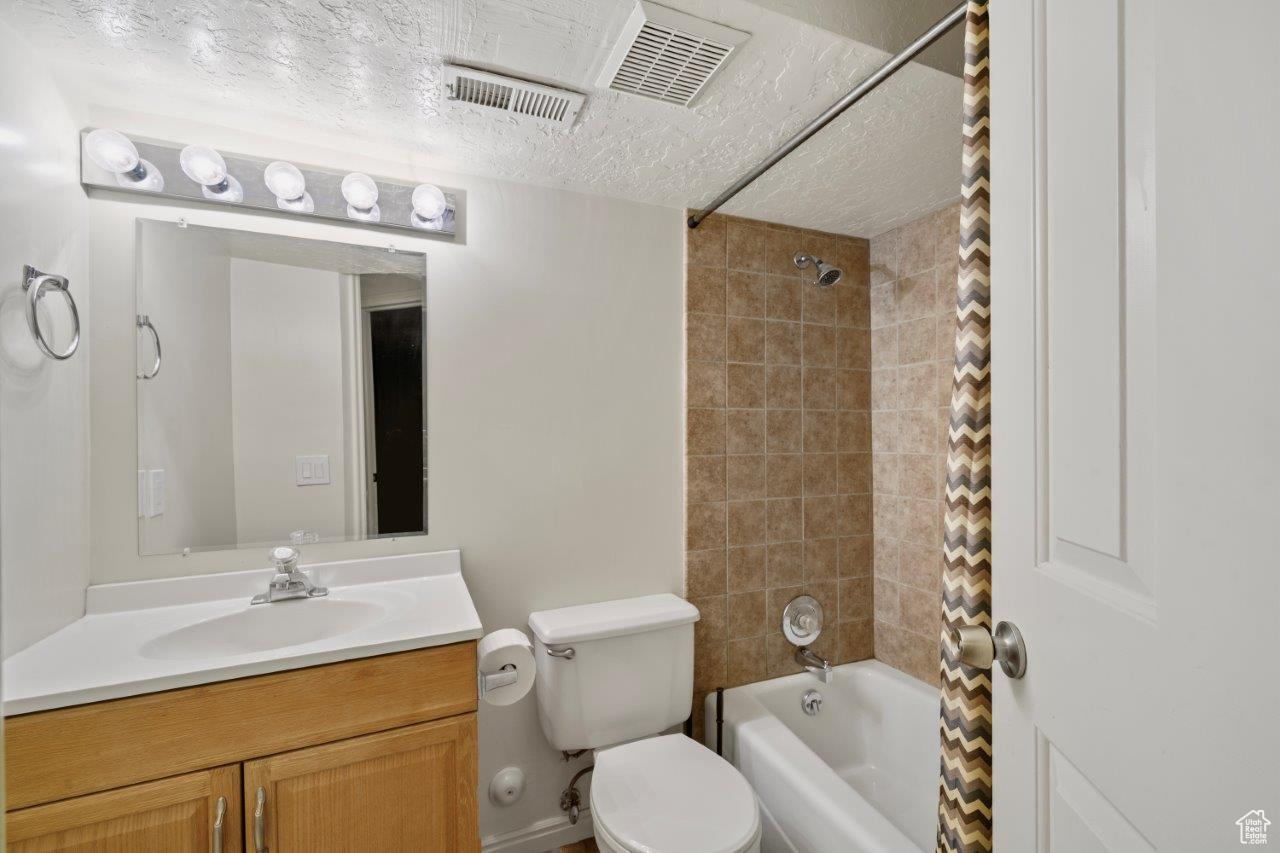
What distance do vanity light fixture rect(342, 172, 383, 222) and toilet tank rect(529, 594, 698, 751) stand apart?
1319 mm

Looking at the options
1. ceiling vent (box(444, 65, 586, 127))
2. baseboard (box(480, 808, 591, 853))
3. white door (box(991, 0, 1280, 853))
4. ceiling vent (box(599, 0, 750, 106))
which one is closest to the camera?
white door (box(991, 0, 1280, 853))

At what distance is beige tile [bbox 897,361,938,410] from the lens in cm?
204

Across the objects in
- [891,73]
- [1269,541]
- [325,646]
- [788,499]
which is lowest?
[325,646]

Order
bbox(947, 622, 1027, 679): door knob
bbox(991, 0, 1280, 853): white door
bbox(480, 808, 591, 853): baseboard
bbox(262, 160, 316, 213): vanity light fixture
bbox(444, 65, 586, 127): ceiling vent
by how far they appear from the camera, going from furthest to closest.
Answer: bbox(480, 808, 591, 853): baseboard → bbox(262, 160, 316, 213): vanity light fixture → bbox(444, 65, 586, 127): ceiling vent → bbox(947, 622, 1027, 679): door knob → bbox(991, 0, 1280, 853): white door

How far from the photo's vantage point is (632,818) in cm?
135

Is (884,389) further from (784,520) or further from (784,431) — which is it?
(784,520)

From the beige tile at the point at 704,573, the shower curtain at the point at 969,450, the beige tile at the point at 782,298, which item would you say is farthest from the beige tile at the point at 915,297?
the shower curtain at the point at 969,450

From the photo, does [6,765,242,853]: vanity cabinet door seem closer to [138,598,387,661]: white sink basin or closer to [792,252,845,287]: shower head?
[138,598,387,661]: white sink basin

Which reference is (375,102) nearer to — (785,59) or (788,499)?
(785,59)

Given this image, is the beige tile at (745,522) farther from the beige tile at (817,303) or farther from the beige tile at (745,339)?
the beige tile at (817,303)

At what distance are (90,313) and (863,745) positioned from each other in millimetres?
2802

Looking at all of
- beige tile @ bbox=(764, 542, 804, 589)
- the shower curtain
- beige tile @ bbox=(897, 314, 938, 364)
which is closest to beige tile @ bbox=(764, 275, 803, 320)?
beige tile @ bbox=(897, 314, 938, 364)

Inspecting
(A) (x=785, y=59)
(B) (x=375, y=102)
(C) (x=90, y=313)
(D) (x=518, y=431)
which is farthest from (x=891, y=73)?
(C) (x=90, y=313)

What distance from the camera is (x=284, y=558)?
1.44m
